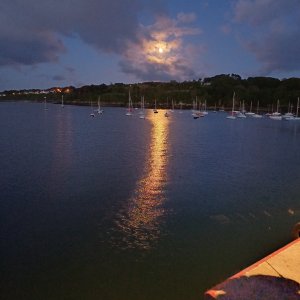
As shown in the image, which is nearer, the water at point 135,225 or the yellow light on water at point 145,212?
the water at point 135,225

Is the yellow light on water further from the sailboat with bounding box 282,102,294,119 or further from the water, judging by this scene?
the sailboat with bounding box 282,102,294,119

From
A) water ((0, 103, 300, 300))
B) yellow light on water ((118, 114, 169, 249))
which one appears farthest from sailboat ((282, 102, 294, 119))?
yellow light on water ((118, 114, 169, 249))

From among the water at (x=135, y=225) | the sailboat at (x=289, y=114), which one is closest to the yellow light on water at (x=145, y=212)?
the water at (x=135, y=225)

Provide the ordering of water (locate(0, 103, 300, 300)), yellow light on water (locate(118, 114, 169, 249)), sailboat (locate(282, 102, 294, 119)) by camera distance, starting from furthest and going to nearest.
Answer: sailboat (locate(282, 102, 294, 119)) → yellow light on water (locate(118, 114, 169, 249)) → water (locate(0, 103, 300, 300))

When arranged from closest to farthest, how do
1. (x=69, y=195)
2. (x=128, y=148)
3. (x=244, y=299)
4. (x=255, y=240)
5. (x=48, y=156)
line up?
(x=244, y=299)
(x=255, y=240)
(x=69, y=195)
(x=48, y=156)
(x=128, y=148)

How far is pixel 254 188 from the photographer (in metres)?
27.1

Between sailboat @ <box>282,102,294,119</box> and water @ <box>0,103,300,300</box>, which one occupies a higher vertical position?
water @ <box>0,103,300,300</box>

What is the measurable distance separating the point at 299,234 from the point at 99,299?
8583 millimetres

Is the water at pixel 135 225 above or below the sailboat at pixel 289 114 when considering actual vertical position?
above

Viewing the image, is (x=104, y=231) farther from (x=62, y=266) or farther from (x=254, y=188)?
(x=254, y=188)

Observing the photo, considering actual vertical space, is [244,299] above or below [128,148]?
above

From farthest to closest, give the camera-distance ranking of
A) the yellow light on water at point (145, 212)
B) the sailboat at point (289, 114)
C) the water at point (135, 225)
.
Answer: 1. the sailboat at point (289, 114)
2. the yellow light on water at point (145, 212)
3. the water at point (135, 225)

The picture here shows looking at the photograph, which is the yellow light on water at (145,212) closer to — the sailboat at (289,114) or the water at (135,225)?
the water at (135,225)

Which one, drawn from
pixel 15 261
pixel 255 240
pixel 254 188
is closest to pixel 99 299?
pixel 15 261
